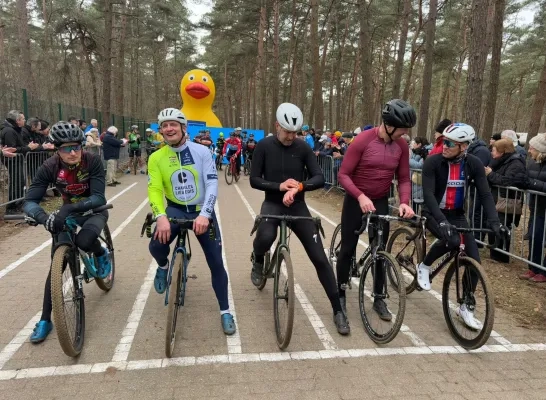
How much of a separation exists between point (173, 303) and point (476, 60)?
8.06 meters

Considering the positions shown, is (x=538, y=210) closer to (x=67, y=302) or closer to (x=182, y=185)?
(x=182, y=185)

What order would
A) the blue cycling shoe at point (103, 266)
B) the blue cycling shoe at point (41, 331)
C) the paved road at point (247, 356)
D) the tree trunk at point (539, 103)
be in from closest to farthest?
the paved road at point (247, 356) < the blue cycling shoe at point (41, 331) < the blue cycling shoe at point (103, 266) < the tree trunk at point (539, 103)

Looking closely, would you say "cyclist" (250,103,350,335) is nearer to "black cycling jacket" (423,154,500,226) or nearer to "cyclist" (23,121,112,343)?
"black cycling jacket" (423,154,500,226)

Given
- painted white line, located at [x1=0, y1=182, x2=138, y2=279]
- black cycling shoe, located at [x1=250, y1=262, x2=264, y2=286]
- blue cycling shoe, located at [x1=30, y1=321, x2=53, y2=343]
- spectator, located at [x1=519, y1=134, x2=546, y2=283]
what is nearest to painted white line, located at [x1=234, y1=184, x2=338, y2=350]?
black cycling shoe, located at [x1=250, y1=262, x2=264, y2=286]

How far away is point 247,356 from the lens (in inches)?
137

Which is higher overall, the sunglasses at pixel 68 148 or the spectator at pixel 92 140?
the spectator at pixel 92 140

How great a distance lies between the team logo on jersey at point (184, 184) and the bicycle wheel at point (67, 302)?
1062 millimetres

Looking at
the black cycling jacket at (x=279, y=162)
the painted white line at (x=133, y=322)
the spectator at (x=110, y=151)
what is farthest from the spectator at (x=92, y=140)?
the black cycling jacket at (x=279, y=162)

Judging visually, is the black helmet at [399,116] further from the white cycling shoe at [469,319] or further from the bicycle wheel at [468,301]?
the white cycling shoe at [469,319]

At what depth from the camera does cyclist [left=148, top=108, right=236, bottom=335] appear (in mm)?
3617

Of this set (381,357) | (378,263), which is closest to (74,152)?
(378,263)

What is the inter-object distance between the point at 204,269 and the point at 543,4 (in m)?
24.4

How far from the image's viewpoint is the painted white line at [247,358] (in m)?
3.18

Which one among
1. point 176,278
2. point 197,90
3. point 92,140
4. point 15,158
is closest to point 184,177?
point 176,278
